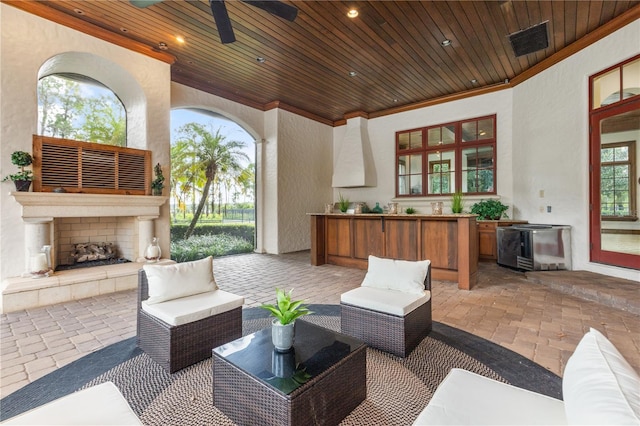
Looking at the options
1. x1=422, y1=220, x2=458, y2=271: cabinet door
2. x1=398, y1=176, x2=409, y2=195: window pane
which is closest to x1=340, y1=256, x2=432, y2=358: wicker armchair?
x1=422, y1=220, x2=458, y2=271: cabinet door

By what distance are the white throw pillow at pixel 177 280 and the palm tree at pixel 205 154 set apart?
4407mm

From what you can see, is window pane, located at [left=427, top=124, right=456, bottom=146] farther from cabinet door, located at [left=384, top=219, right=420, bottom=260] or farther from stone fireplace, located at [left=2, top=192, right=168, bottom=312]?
stone fireplace, located at [left=2, top=192, right=168, bottom=312]

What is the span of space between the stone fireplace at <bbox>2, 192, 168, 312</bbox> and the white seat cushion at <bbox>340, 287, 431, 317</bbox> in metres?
3.45

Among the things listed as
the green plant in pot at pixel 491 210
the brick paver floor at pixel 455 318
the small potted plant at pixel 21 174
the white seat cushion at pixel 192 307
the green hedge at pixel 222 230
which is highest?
the small potted plant at pixel 21 174

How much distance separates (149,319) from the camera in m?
2.28

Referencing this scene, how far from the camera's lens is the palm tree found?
6.47 metres

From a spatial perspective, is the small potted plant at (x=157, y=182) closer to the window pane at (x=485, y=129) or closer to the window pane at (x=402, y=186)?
the window pane at (x=402, y=186)

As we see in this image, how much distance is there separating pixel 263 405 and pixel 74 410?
2.48 ft

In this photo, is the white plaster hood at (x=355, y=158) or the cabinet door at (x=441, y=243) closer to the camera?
the cabinet door at (x=441, y=243)

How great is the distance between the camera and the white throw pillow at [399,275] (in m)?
2.61

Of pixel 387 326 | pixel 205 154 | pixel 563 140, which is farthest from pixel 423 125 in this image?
pixel 387 326

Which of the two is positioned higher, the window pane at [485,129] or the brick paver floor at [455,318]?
the window pane at [485,129]

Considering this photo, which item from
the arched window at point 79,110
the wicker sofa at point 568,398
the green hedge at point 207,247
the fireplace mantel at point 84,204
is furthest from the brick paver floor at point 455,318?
the arched window at point 79,110

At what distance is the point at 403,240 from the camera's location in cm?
502
